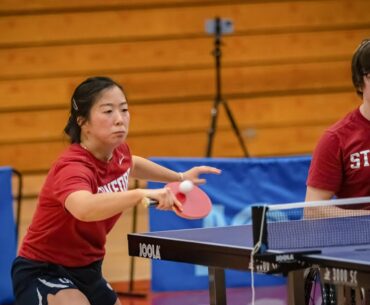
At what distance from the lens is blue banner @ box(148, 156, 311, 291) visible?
20.5 ft

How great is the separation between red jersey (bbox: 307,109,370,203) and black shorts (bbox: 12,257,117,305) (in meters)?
1.10

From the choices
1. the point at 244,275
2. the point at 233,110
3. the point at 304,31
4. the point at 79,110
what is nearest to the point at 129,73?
the point at 233,110

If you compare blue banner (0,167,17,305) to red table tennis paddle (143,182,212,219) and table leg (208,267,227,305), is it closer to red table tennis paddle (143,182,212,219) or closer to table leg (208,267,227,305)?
table leg (208,267,227,305)

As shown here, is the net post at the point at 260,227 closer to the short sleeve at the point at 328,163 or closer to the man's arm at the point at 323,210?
the man's arm at the point at 323,210

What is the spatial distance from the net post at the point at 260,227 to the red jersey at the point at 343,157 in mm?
910

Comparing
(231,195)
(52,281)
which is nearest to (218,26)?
(231,195)

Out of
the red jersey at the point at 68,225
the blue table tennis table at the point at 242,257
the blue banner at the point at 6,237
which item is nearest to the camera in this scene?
the blue table tennis table at the point at 242,257

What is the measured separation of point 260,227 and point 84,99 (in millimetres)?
1150

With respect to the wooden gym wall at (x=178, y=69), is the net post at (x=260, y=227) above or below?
below

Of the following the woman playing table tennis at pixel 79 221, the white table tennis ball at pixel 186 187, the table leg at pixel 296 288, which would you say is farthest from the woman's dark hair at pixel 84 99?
the table leg at pixel 296 288

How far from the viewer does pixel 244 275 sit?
6496 millimetres

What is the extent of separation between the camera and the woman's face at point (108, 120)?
3699 millimetres

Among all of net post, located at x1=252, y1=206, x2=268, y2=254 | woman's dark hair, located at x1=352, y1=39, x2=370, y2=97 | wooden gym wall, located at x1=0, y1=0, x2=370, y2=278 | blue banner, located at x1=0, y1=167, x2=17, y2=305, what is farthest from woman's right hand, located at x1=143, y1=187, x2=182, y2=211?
wooden gym wall, located at x1=0, y1=0, x2=370, y2=278

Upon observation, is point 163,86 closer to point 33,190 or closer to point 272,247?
point 33,190
